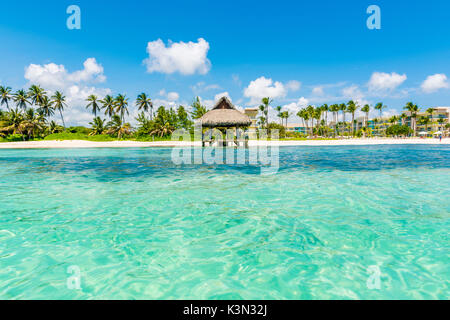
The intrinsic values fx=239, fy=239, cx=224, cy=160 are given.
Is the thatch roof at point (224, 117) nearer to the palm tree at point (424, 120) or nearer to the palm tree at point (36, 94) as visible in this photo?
the palm tree at point (36, 94)

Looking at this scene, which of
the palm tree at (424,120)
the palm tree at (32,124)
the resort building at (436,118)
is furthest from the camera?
the resort building at (436,118)

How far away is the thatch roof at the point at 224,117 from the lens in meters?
24.1

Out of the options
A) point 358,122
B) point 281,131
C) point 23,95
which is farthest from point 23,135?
point 358,122

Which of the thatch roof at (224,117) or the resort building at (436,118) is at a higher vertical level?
the resort building at (436,118)

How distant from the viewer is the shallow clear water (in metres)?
2.41

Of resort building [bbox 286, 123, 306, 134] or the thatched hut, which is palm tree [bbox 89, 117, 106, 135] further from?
resort building [bbox 286, 123, 306, 134]

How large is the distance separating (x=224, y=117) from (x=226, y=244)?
21595 millimetres

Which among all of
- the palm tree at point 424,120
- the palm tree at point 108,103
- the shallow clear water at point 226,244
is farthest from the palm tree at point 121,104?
the palm tree at point 424,120

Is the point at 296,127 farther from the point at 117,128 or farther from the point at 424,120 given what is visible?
the point at 117,128

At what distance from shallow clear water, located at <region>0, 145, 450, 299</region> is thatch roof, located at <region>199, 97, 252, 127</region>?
1849 cm

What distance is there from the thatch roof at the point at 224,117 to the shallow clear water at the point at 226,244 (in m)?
18.5

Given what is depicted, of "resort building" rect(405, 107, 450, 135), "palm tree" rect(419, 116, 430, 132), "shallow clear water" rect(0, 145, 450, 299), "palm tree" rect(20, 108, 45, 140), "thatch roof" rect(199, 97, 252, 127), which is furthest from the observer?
"resort building" rect(405, 107, 450, 135)

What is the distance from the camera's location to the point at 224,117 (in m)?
24.2

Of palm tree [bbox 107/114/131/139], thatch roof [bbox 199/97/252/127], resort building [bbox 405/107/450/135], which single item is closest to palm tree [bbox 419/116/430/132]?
resort building [bbox 405/107/450/135]
